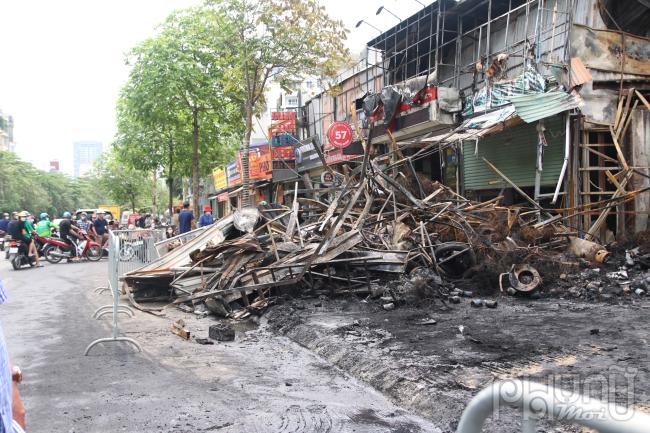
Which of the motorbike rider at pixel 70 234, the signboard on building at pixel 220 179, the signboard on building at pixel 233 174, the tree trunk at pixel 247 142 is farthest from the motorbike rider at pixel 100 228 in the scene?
the signboard on building at pixel 220 179

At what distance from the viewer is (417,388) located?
4.54 metres

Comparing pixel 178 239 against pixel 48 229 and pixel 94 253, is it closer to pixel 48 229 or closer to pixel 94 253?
pixel 94 253

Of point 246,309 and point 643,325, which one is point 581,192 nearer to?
point 643,325

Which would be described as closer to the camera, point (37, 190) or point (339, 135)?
point (339, 135)

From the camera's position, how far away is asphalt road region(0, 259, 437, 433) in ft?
13.1

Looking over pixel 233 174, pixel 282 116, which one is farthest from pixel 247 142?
pixel 233 174

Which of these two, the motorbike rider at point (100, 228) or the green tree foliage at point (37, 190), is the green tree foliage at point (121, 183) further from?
the motorbike rider at point (100, 228)

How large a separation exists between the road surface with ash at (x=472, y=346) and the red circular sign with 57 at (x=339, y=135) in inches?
379

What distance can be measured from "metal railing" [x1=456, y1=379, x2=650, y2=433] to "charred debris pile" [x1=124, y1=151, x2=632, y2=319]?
6357mm

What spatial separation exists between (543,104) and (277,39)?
910 centimetres

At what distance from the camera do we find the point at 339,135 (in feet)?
56.8

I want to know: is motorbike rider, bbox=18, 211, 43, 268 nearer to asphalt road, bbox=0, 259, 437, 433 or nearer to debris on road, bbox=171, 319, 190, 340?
asphalt road, bbox=0, 259, 437, 433

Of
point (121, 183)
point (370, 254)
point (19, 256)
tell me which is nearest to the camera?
point (370, 254)

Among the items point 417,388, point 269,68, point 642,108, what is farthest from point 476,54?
point 417,388
